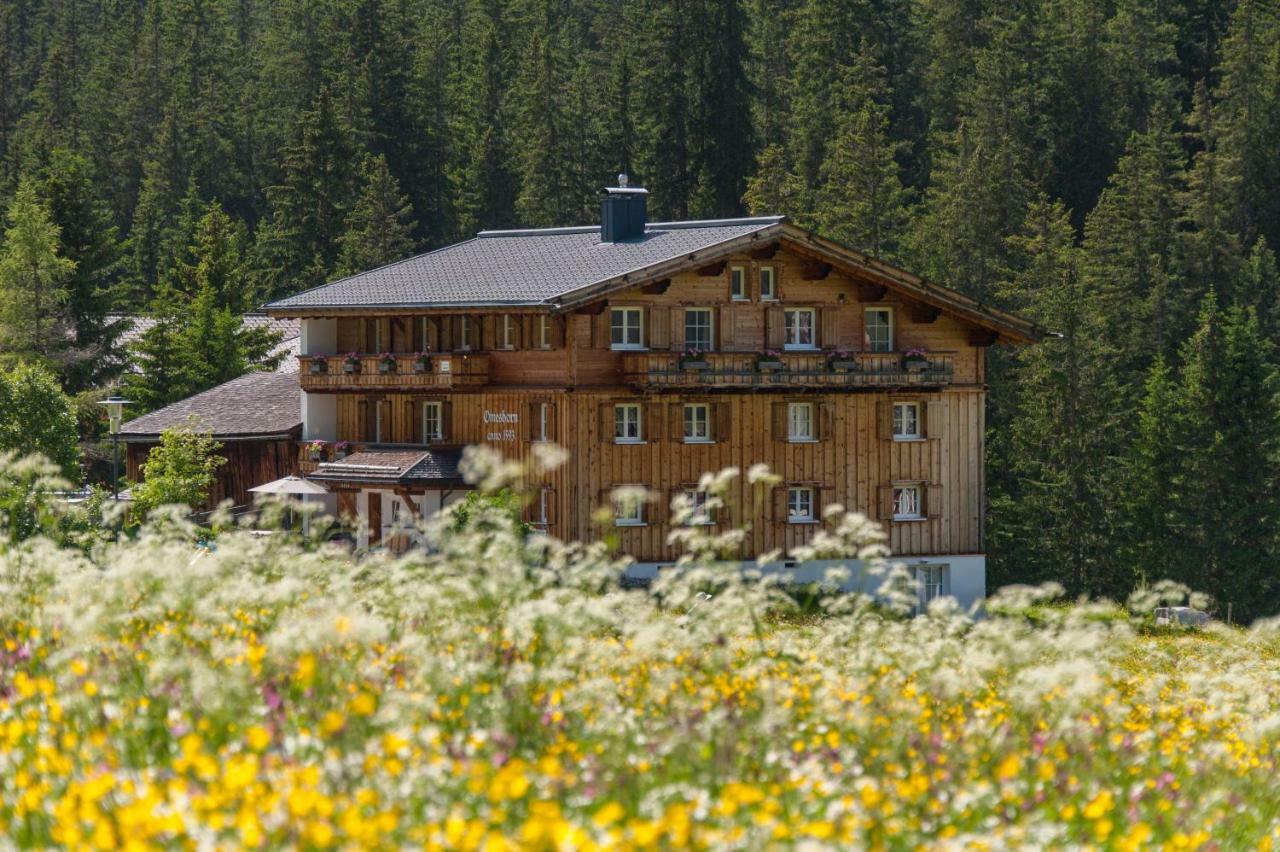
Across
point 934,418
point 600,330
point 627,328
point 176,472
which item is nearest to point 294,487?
point 176,472

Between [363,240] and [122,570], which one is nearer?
[122,570]

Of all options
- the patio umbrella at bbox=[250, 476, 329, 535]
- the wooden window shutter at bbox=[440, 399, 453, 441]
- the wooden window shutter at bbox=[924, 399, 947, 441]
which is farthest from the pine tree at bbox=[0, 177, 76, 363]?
the wooden window shutter at bbox=[924, 399, 947, 441]

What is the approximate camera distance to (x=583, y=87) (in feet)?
332

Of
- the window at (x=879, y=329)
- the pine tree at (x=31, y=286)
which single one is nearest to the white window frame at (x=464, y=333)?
the window at (x=879, y=329)

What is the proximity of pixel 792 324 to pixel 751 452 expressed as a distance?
10.0ft

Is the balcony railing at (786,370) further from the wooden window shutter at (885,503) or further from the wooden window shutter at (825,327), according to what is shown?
the wooden window shutter at (885,503)

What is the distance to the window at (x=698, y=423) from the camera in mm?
43938

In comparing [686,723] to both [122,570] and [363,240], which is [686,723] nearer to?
[122,570]

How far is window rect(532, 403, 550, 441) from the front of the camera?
43375mm

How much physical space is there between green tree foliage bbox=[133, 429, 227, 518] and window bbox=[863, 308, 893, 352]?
584 inches

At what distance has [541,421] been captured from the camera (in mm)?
43594

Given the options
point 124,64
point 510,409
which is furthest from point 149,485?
point 124,64

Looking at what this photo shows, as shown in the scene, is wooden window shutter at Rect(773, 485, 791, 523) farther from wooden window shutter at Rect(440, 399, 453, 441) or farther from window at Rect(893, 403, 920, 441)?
wooden window shutter at Rect(440, 399, 453, 441)

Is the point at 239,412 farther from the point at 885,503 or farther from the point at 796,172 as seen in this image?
the point at 796,172
